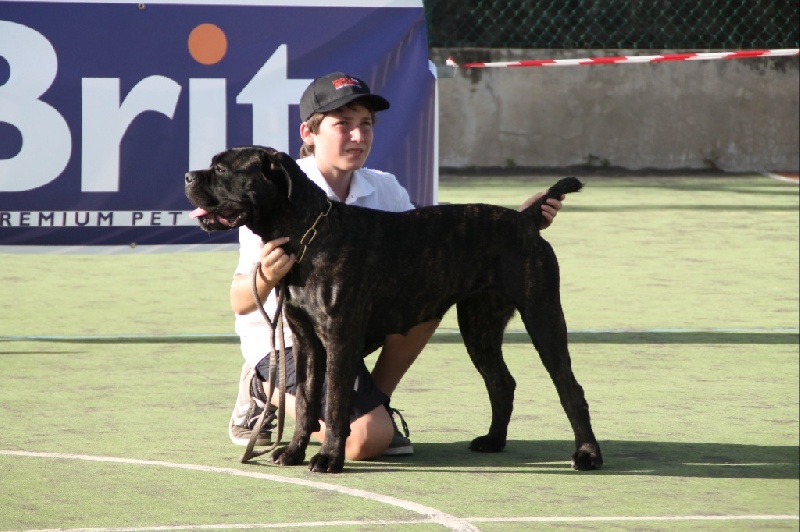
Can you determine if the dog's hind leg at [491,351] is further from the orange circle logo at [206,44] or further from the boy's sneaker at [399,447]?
the orange circle logo at [206,44]

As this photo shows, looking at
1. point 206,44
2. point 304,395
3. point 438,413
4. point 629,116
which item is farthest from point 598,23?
point 304,395

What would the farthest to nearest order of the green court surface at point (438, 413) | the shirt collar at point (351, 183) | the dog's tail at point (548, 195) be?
the shirt collar at point (351, 183) → the dog's tail at point (548, 195) → the green court surface at point (438, 413)

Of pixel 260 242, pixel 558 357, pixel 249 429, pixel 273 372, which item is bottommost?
pixel 249 429

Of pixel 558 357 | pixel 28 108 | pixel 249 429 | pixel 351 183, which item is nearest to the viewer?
pixel 558 357

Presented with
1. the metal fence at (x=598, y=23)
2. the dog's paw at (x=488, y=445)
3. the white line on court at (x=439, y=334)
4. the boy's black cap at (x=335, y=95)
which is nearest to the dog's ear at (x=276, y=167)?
the boy's black cap at (x=335, y=95)

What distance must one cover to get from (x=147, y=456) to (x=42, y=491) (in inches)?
23.0

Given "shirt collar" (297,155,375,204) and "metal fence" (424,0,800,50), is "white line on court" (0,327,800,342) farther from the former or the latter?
"metal fence" (424,0,800,50)

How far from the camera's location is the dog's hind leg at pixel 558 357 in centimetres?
510

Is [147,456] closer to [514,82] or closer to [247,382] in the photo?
[247,382]

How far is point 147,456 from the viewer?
205 inches

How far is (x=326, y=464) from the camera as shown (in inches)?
198

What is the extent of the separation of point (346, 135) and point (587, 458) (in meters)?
1.47

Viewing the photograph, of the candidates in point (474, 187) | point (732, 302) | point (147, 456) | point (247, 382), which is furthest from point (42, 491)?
point (474, 187)

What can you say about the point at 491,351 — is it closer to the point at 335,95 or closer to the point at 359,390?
the point at 359,390
